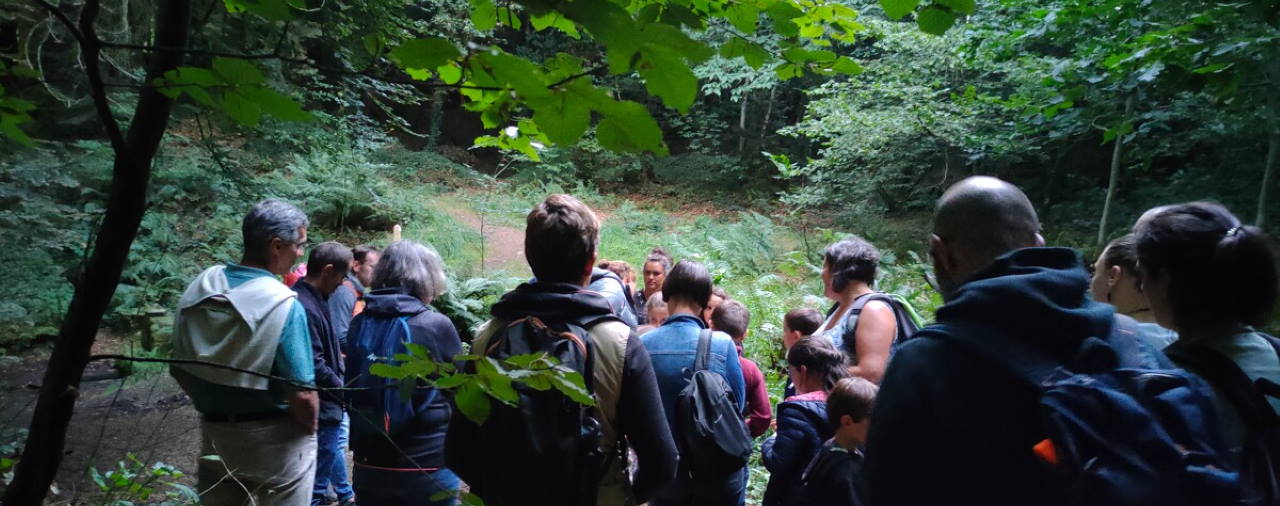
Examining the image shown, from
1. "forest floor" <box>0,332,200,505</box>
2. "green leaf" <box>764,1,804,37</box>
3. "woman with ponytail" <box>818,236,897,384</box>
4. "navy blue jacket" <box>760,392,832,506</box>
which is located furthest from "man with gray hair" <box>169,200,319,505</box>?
"woman with ponytail" <box>818,236,897,384</box>

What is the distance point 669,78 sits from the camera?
1005mm

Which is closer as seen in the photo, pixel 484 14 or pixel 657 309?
pixel 484 14

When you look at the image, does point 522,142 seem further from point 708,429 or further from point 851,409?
point 851,409

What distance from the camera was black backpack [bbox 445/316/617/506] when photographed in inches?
74.5

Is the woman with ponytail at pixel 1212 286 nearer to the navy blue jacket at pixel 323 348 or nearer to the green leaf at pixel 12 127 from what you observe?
the green leaf at pixel 12 127

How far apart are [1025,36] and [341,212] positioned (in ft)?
36.4

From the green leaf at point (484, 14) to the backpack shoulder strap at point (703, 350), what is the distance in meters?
1.82

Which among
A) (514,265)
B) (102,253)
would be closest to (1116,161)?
(514,265)

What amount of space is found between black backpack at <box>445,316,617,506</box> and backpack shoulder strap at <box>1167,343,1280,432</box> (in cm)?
148

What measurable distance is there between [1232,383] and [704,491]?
6.29ft

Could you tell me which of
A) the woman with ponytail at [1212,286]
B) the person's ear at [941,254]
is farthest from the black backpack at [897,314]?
the person's ear at [941,254]

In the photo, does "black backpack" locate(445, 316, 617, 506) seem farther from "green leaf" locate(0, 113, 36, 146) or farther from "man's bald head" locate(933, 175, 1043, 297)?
"green leaf" locate(0, 113, 36, 146)

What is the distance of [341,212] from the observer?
1230cm

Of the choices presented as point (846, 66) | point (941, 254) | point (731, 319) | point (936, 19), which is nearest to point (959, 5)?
point (936, 19)
